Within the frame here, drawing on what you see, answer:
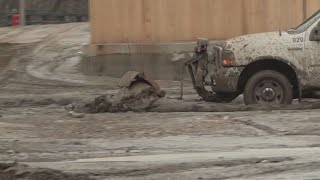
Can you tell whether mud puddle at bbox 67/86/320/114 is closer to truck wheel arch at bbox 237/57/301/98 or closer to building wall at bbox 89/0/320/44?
truck wheel arch at bbox 237/57/301/98

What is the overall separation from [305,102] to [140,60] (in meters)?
6.77

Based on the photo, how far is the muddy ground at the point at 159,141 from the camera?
21.5 feet

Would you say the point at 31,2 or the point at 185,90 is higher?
the point at 31,2

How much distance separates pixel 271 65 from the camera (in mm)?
10945

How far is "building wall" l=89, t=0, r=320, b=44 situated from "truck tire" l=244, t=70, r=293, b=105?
256 inches

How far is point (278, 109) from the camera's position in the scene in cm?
1067

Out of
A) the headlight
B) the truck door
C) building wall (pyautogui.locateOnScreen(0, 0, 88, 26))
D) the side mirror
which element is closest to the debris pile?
the headlight

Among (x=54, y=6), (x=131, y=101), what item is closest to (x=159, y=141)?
(x=131, y=101)

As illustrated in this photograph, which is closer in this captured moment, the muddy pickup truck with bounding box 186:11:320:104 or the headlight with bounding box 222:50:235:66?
the muddy pickup truck with bounding box 186:11:320:104

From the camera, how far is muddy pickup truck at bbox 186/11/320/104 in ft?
34.9

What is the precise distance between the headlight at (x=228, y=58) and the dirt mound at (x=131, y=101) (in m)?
1.44

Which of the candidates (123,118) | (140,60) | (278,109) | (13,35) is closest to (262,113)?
(278,109)

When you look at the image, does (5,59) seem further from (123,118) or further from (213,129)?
(213,129)

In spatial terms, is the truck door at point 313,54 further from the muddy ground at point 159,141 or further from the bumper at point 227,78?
the bumper at point 227,78
